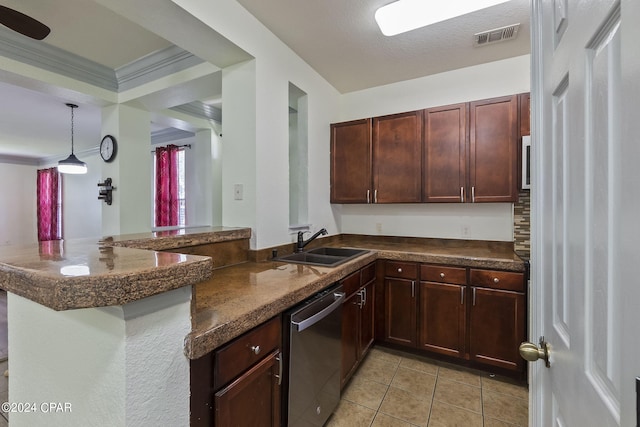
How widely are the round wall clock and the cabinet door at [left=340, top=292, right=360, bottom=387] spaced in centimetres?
278

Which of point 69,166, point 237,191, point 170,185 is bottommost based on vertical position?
point 237,191

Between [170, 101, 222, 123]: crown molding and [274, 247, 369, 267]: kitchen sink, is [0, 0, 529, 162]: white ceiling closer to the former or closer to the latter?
[170, 101, 222, 123]: crown molding

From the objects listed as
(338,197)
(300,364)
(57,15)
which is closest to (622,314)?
(300,364)

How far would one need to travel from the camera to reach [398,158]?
278 cm

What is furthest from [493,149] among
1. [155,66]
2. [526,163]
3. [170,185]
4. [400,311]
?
[170,185]

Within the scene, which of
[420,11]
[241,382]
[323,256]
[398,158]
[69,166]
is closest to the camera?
[241,382]

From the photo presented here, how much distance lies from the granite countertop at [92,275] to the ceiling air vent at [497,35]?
2.60 metres

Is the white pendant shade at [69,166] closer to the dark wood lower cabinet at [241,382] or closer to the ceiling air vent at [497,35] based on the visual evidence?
the dark wood lower cabinet at [241,382]

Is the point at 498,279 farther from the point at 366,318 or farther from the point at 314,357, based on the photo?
the point at 314,357

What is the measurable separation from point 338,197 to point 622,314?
2.70m

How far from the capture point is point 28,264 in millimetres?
679

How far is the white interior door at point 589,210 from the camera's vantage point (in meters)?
0.38

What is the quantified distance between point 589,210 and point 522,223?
2329 mm

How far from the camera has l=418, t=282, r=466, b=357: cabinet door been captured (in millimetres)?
2279
